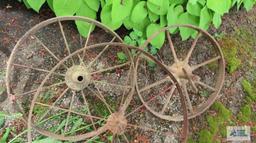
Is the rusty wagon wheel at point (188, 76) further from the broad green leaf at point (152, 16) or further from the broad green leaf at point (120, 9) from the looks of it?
the broad green leaf at point (120, 9)

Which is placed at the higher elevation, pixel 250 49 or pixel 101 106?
pixel 250 49

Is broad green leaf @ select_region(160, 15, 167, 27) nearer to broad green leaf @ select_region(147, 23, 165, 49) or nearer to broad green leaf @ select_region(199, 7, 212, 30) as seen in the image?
broad green leaf @ select_region(147, 23, 165, 49)

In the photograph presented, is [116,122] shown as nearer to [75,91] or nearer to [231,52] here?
[75,91]

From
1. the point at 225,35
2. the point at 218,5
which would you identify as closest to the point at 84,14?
the point at 218,5

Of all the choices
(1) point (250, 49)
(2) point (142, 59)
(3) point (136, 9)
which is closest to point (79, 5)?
(3) point (136, 9)

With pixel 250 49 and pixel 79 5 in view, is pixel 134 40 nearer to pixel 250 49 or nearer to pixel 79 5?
pixel 79 5

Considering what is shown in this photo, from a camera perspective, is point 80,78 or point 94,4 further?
point 94,4
